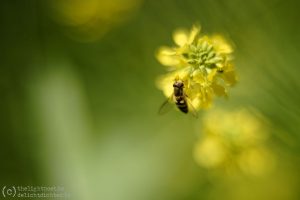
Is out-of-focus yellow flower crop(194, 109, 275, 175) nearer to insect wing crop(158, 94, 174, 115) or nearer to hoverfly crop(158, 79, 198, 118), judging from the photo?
insect wing crop(158, 94, 174, 115)

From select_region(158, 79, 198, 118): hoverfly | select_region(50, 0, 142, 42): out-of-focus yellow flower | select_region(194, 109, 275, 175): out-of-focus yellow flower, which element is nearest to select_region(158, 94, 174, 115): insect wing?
select_region(158, 79, 198, 118): hoverfly

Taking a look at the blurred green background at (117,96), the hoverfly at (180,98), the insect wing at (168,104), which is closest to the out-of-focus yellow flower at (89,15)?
the blurred green background at (117,96)

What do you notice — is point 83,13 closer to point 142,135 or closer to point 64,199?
point 142,135

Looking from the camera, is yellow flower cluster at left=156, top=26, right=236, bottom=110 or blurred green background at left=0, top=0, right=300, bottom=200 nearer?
yellow flower cluster at left=156, top=26, right=236, bottom=110

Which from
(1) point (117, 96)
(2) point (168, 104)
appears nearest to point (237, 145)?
(2) point (168, 104)

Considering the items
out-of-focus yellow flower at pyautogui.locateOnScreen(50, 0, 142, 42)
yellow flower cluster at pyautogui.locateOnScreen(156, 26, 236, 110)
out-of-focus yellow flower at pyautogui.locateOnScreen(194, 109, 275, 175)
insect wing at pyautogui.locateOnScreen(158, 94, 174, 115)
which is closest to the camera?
yellow flower cluster at pyautogui.locateOnScreen(156, 26, 236, 110)

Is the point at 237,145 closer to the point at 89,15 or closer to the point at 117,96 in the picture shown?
the point at 117,96
